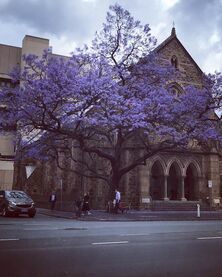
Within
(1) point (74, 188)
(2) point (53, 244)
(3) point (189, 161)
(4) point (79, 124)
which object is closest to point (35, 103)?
(4) point (79, 124)

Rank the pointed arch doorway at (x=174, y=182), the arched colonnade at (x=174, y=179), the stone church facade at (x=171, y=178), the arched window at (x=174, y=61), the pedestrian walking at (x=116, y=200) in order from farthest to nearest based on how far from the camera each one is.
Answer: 1. the arched window at (x=174, y=61)
2. the pointed arch doorway at (x=174, y=182)
3. the arched colonnade at (x=174, y=179)
4. the stone church facade at (x=171, y=178)
5. the pedestrian walking at (x=116, y=200)

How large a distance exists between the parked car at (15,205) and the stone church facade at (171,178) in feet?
28.7

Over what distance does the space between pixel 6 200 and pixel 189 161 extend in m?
18.8

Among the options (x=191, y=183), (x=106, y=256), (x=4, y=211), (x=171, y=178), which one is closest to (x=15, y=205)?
(x=4, y=211)

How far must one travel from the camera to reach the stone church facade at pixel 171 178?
32.7 m

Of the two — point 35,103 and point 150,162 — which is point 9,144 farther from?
point 35,103

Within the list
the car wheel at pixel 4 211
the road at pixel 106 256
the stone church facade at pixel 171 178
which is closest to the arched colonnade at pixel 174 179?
the stone church facade at pixel 171 178

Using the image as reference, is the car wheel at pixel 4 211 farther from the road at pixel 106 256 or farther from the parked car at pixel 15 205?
the road at pixel 106 256

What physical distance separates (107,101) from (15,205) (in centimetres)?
790

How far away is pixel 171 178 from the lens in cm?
3728

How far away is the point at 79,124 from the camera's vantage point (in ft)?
76.4

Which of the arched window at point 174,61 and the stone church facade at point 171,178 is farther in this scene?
the arched window at point 174,61

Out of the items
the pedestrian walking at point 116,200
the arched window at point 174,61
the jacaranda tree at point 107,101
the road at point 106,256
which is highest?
the arched window at point 174,61

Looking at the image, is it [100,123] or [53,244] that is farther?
[100,123]
